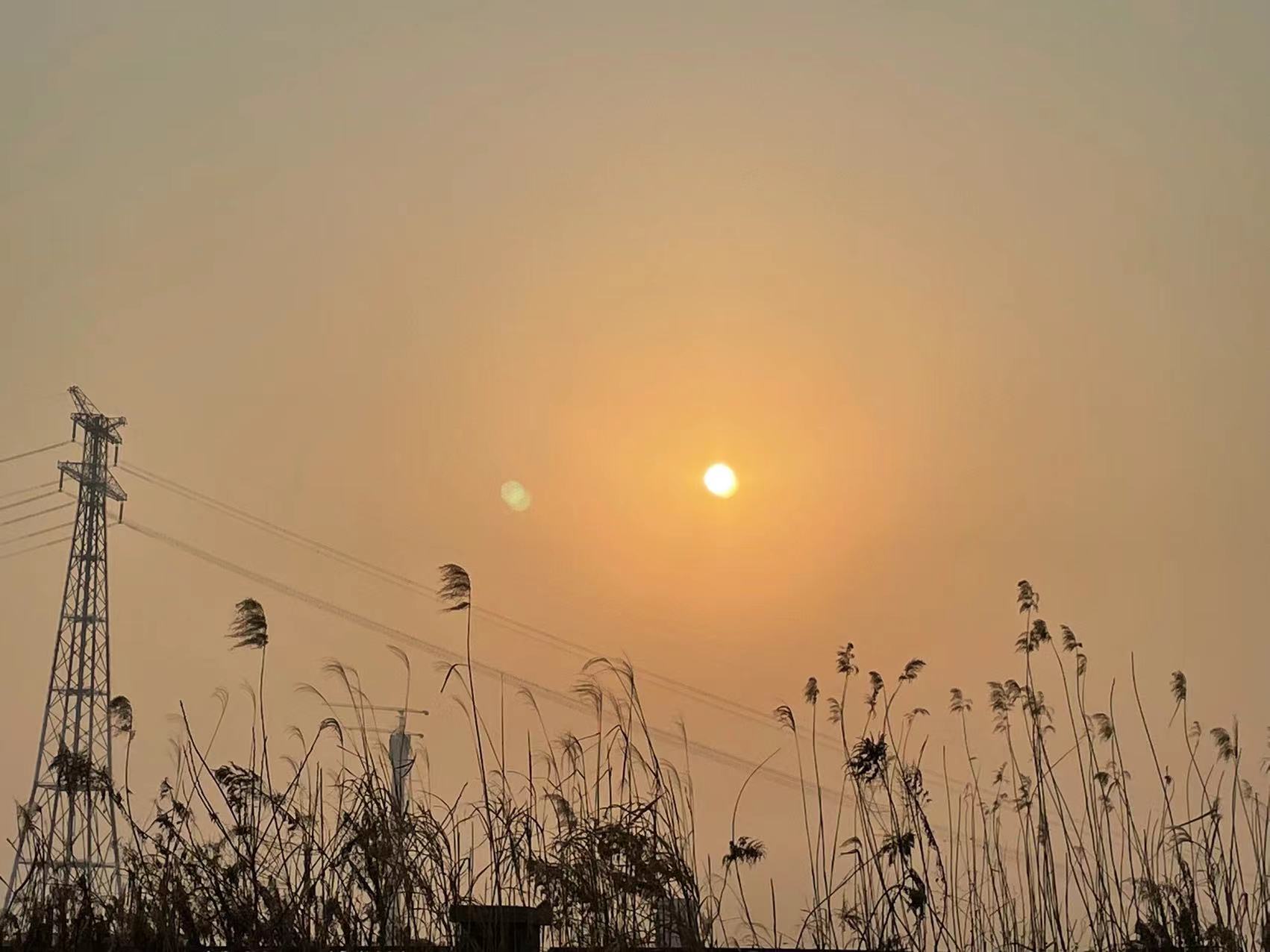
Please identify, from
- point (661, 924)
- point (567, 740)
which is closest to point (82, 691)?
point (567, 740)

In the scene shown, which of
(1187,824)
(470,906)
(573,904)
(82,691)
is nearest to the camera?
(470,906)

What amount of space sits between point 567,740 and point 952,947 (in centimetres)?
207

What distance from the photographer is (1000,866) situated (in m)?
6.76

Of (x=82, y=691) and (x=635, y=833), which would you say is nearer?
(x=635, y=833)

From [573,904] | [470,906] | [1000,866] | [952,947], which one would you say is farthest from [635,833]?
[1000,866]

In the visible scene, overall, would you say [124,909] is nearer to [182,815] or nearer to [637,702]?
[182,815]

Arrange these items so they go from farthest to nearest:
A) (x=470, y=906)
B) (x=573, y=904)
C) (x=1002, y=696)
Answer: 1. (x=1002, y=696)
2. (x=573, y=904)
3. (x=470, y=906)

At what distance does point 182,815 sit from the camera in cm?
581

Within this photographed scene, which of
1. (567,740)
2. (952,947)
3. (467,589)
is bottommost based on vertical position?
(952,947)

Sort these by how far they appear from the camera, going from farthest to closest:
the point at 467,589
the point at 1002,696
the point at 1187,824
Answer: the point at 1002,696 → the point at 1187,824 → the point at 467,589

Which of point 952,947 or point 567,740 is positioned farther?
point 567,740

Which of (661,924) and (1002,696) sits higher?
(1002,696)

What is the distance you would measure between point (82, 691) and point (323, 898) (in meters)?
20.4

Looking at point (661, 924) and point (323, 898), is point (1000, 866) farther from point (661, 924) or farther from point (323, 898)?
point (323, 898)
